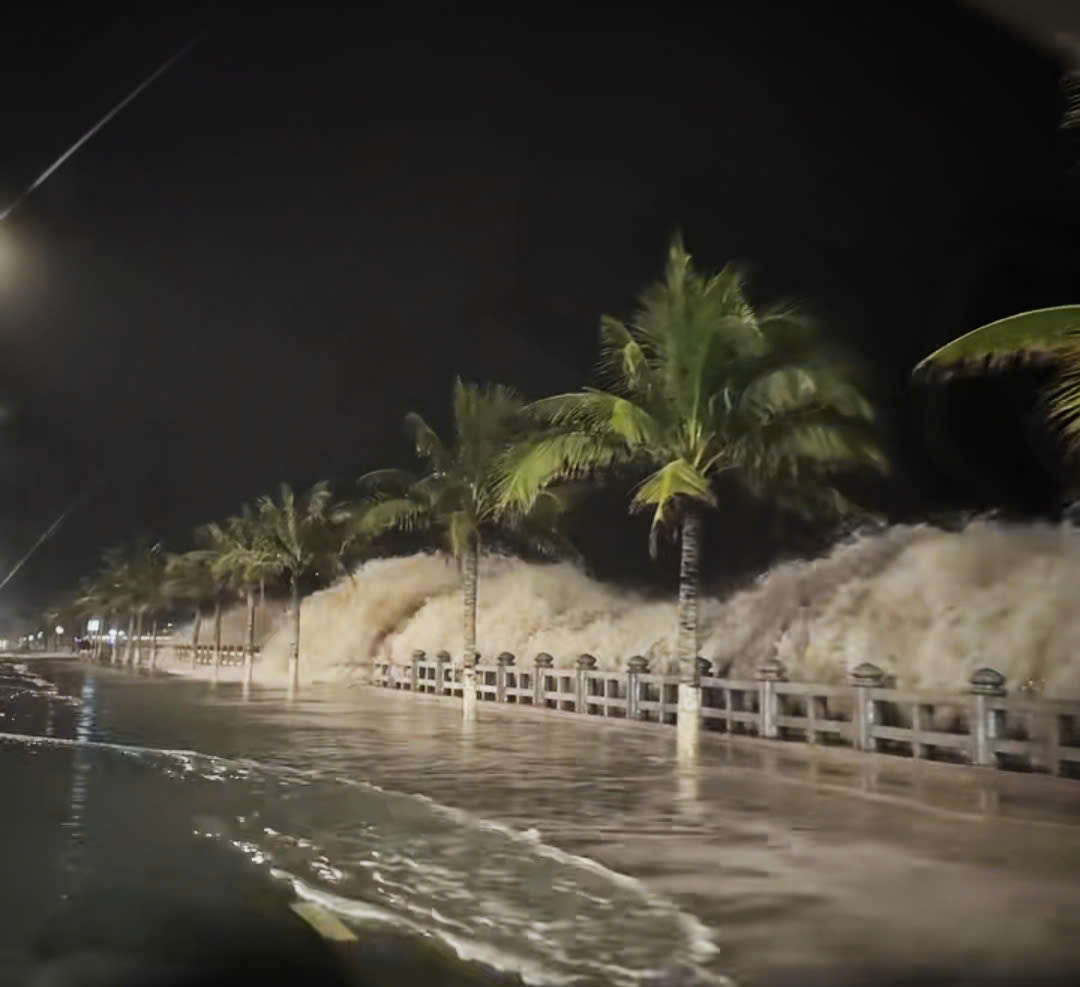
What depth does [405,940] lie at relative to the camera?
7242 mm

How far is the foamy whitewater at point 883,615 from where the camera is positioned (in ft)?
65.1

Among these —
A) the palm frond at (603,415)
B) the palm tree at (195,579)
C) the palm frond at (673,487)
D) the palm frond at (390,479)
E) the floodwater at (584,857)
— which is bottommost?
the floodwater at (584,857)

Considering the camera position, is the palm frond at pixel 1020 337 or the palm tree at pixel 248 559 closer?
the palm frond at pixel 1020 337

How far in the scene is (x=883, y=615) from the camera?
23453 millimetres

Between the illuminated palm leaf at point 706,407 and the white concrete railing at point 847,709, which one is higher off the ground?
the illuminated palm leaf at point 706,407

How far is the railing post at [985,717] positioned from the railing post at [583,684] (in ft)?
38.4

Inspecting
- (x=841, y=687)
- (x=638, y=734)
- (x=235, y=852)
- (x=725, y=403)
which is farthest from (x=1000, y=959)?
(x=638, y=734)

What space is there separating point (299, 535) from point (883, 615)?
22.9 metres

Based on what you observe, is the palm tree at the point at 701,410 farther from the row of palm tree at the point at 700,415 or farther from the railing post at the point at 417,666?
the railing post at the point at 417,666

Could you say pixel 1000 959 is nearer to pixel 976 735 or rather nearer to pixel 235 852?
pixel 235 852

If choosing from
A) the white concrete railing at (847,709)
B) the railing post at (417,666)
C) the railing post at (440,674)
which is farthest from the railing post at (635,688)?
the railing post at (417,666)

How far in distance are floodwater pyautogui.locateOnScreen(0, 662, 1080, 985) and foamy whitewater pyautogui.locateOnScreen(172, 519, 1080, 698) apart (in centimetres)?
417

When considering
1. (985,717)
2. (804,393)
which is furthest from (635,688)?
(985,717)

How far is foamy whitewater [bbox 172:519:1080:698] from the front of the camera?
65.1ft
